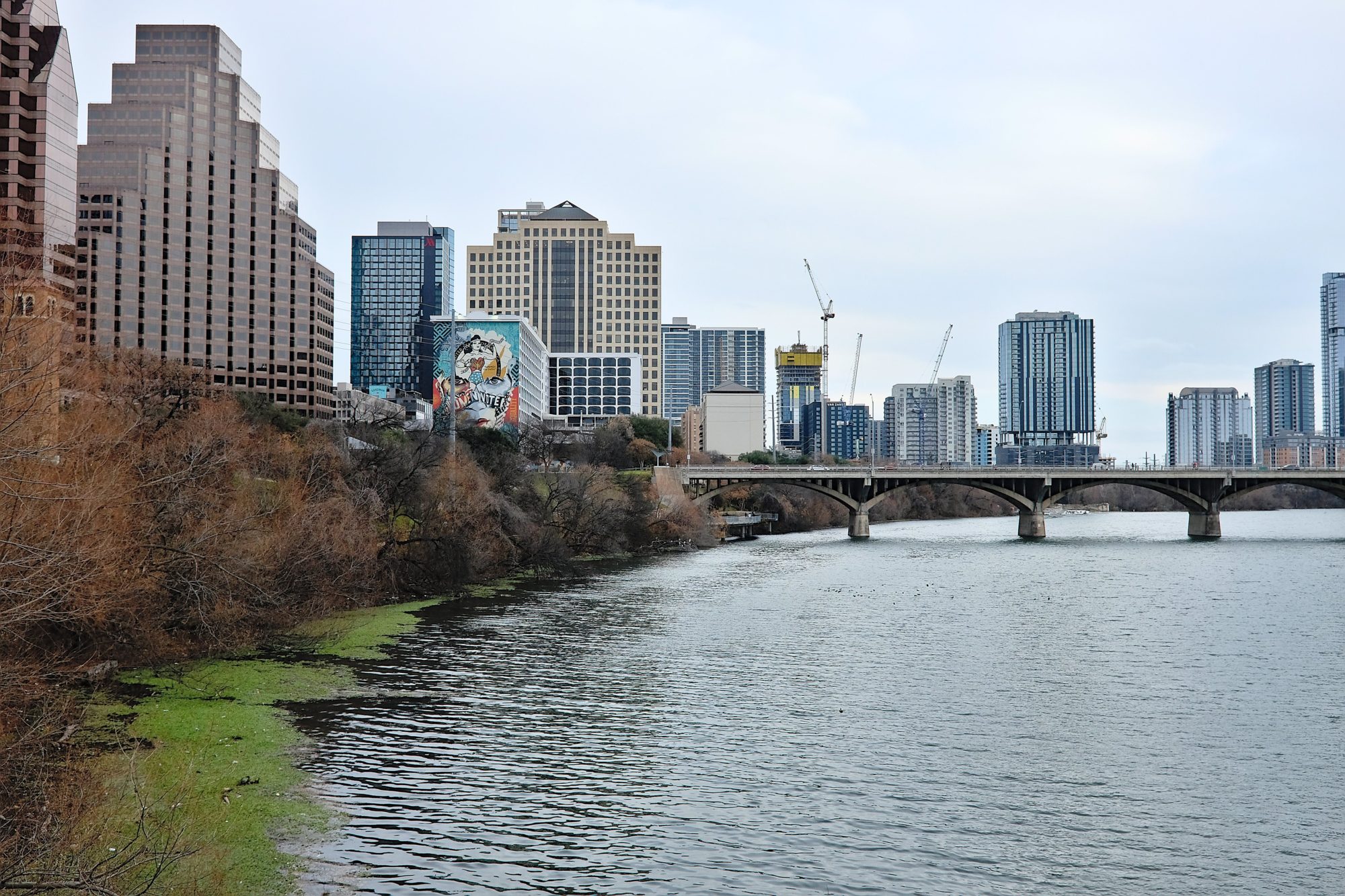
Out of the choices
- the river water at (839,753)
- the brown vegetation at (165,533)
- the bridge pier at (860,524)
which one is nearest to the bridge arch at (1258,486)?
the bridge pier at (860,524)

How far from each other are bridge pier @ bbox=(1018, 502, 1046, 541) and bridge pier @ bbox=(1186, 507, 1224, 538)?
18931 millimetres

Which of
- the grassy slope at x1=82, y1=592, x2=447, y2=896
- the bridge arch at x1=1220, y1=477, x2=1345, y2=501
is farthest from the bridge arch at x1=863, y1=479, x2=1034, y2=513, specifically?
the grassy slope at x1=82, y1=592, x2=447, y2=896

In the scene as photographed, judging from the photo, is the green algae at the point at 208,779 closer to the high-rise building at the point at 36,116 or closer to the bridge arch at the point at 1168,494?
the high-rise building at the point at 36,116

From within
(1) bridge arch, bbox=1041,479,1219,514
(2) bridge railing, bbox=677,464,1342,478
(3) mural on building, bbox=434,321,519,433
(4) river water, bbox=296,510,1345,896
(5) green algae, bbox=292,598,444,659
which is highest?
(3) mural on building, bbox=434,321,519,433

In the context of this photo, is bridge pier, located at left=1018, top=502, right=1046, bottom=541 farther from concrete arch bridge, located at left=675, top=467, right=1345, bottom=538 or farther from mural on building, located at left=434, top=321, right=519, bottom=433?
mural on building, located at left=434, top=321, right=519, bottom=433

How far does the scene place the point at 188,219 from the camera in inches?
6014

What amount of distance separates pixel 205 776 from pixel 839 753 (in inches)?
584

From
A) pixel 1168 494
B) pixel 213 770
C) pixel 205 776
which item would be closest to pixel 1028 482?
pixel 1168 494

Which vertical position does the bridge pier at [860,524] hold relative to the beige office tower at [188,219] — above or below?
below

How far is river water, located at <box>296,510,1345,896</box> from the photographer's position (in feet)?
62.8

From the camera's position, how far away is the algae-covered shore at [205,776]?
56.4 ft

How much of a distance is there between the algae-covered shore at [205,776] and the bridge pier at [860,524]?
9510cm

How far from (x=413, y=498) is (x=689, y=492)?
65.5 metres

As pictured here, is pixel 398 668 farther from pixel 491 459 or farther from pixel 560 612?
pixel 491 459
